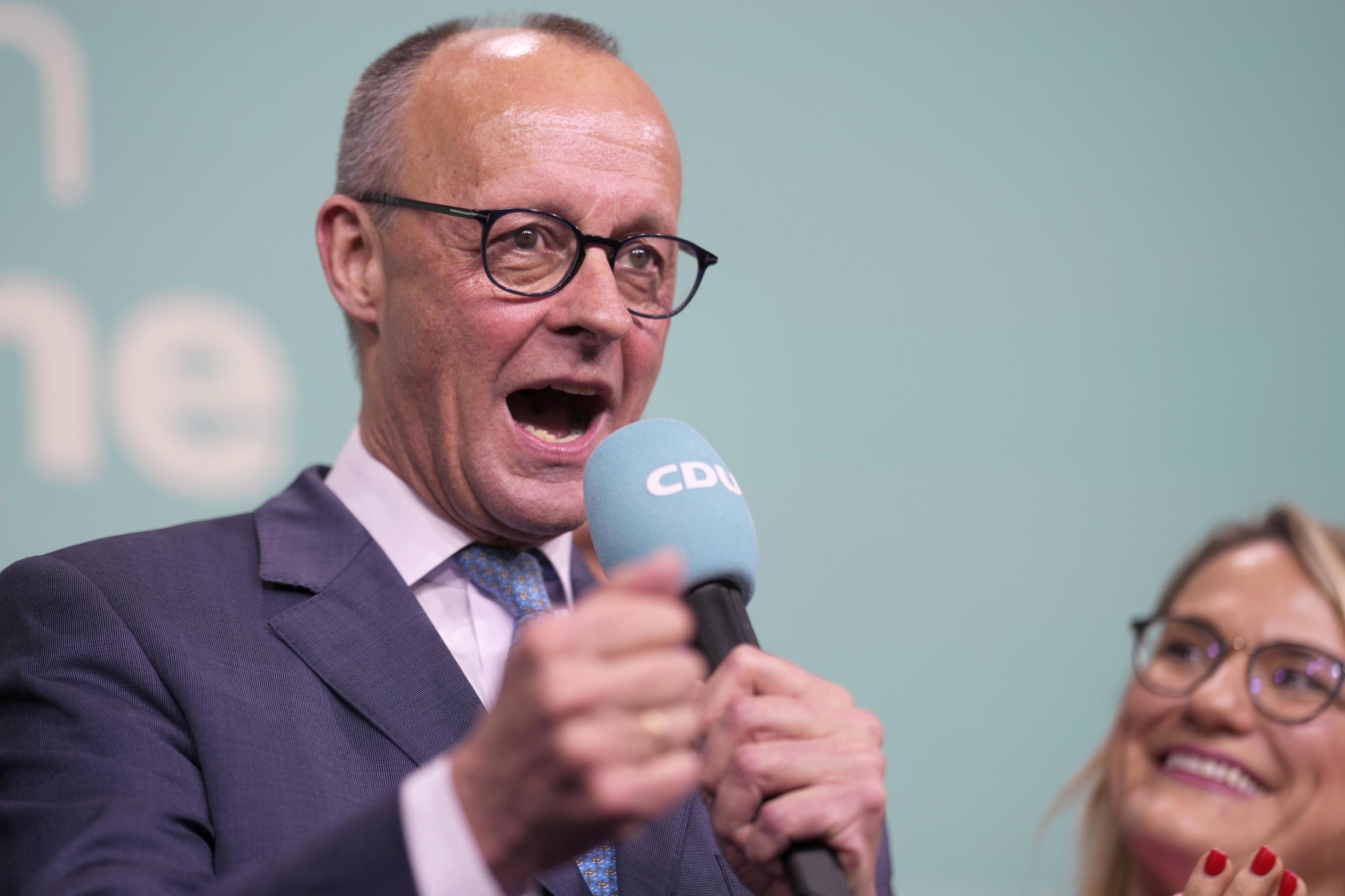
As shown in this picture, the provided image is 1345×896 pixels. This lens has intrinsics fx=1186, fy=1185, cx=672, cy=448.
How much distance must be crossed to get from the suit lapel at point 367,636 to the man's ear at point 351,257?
0.36m

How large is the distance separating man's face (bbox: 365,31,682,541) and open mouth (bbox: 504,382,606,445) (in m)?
0.04

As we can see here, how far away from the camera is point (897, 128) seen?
329 cm

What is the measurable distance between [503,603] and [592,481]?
48 centimetres

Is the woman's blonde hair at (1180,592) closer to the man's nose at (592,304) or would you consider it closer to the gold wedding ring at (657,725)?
the man's nose at (592,304)

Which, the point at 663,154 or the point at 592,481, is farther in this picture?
the point at 663,154

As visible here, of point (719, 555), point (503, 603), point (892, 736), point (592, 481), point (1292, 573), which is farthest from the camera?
point (892, 736)

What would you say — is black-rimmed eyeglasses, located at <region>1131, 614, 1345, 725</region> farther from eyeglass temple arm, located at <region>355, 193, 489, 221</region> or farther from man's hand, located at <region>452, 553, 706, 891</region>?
man's hand, located at <region>452, 553, 706, 891</region>

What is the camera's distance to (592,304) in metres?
1.72

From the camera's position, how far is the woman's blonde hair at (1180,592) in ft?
7.35

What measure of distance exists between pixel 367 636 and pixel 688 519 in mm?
584

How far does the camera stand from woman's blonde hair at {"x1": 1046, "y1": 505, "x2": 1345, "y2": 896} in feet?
7.35

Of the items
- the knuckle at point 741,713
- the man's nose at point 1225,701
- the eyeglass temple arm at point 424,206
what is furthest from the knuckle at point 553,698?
the man's nose at point 1225,701

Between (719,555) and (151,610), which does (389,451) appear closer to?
(151,610)

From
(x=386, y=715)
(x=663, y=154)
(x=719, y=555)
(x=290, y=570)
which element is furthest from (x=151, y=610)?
(x=663, y=154)
